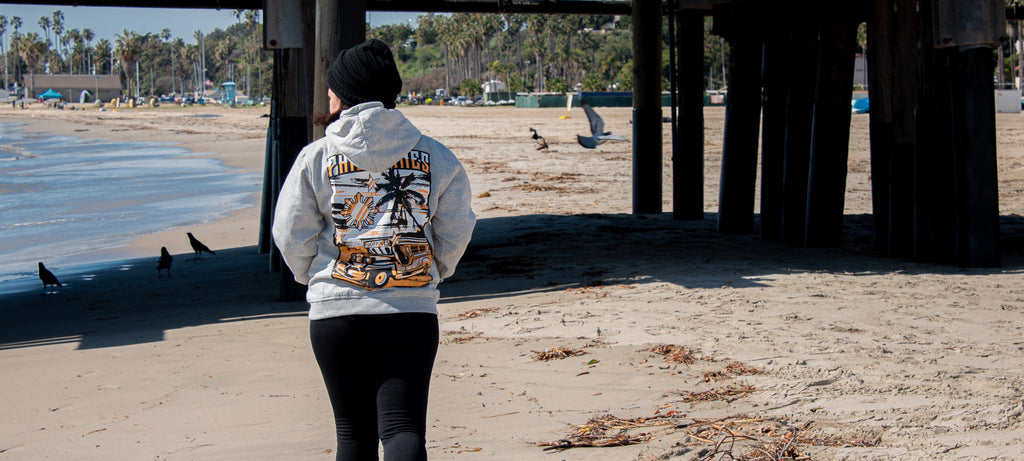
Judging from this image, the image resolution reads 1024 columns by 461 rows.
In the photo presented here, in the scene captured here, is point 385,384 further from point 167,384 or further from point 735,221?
point 735,221

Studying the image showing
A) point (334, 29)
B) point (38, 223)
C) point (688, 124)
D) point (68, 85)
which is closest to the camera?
point (334, 29)

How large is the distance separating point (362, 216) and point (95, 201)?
20.0 m

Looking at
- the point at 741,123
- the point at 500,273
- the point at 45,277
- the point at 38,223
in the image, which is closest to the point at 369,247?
the point at 500,273

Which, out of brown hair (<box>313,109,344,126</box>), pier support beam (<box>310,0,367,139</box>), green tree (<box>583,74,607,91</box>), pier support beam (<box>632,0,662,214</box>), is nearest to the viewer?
brown hair (<box>313,109,344,126</box>)

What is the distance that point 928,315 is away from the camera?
6766 millimetres

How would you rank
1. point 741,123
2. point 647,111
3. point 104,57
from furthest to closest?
point 104,57, point 647,111, point 741,123

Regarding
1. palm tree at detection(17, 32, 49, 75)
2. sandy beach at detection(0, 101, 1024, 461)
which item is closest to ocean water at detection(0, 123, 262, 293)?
sandy beach at detection(0, 101, 1024, 461)

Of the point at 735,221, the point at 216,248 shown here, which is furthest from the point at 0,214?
the point at 735,221

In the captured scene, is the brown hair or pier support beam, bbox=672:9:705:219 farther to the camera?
pier support beam, bbox=672:9:705:219

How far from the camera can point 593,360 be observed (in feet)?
18.8

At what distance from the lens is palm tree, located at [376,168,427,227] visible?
2.90 m

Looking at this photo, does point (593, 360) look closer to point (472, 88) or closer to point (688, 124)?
point (688, 124)

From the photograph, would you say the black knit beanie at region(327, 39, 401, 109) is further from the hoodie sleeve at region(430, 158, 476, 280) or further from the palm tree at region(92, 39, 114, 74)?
the palm tree at region(92, 39, 114, 74)

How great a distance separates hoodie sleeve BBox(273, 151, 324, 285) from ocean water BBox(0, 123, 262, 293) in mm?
8995
